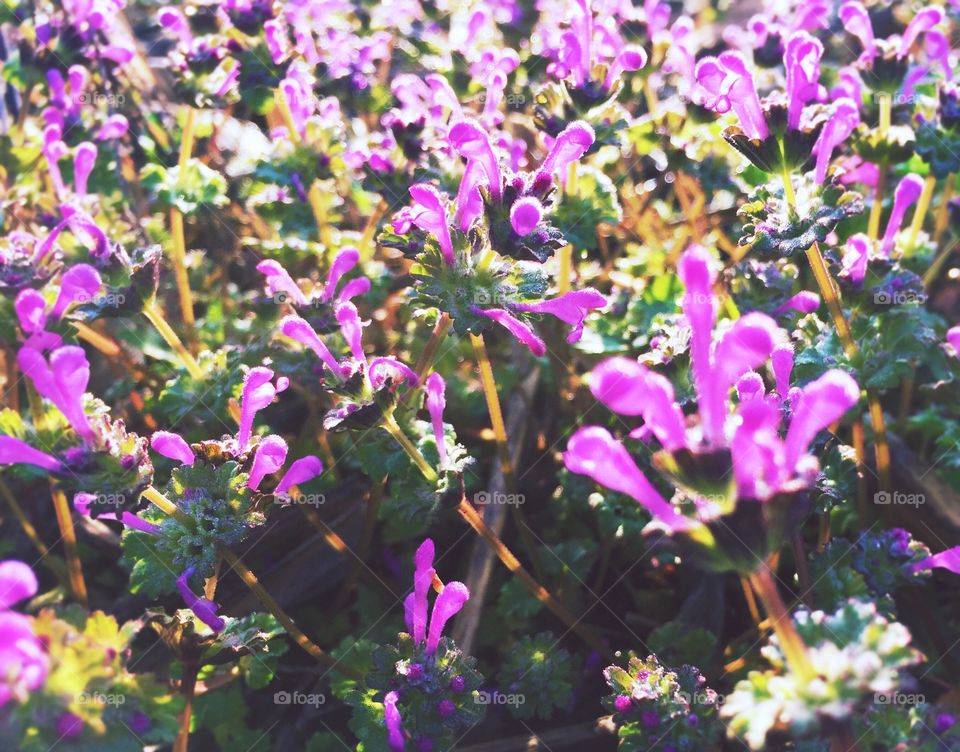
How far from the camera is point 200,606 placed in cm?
212

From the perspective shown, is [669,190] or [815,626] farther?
[669,190]

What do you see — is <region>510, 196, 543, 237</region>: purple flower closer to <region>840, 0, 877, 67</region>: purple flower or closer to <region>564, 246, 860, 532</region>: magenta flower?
<region>564, 246, 860, 532</region>: magenta flower

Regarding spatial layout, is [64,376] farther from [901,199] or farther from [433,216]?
[901,199]

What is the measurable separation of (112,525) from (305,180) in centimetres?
151

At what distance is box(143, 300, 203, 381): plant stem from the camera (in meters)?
2.77

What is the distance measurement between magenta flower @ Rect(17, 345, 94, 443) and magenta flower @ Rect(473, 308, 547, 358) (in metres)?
0.94

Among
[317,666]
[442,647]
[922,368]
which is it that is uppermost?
[442,647]

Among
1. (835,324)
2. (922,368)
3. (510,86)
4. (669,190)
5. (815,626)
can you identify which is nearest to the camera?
(815,626)

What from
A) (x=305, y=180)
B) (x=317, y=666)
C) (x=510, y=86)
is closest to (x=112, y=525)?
(x=317, y=666)

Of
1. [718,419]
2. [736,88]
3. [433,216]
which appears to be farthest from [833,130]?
[718,419]

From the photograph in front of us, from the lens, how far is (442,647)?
2.22m

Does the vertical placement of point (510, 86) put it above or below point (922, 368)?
above

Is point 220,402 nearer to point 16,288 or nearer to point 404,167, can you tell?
point 16,288

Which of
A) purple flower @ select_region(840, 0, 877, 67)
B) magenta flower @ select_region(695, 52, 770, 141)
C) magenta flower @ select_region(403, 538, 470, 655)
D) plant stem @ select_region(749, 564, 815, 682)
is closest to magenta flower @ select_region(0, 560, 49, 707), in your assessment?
magenta flower @ select_region(403, 538, 470, 655)
